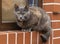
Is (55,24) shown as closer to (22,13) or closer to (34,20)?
(34,20)

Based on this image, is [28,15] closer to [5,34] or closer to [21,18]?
[21,18]

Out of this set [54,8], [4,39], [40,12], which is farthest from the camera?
[54,8]

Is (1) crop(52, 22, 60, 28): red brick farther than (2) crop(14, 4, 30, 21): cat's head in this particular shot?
Yes

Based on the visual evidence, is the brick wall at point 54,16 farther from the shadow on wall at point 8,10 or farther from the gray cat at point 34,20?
the shadow on wall at point 8,10

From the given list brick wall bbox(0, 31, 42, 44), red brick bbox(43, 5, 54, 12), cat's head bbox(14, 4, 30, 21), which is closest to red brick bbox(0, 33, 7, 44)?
brick wall bbox(0, 31, 42, 44)

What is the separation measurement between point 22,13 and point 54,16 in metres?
0.60

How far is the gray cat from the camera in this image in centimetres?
202

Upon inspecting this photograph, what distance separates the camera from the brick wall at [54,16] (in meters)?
2.41

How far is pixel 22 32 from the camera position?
6.63ft

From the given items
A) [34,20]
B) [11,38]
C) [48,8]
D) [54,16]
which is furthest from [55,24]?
[11,38]

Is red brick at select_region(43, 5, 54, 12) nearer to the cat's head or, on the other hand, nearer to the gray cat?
the gray cat

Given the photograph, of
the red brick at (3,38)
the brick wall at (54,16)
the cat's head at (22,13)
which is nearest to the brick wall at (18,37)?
the red brick at (3,38)

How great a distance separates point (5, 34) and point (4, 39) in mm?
48

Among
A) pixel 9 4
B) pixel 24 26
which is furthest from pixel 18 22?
pixel 9 4
